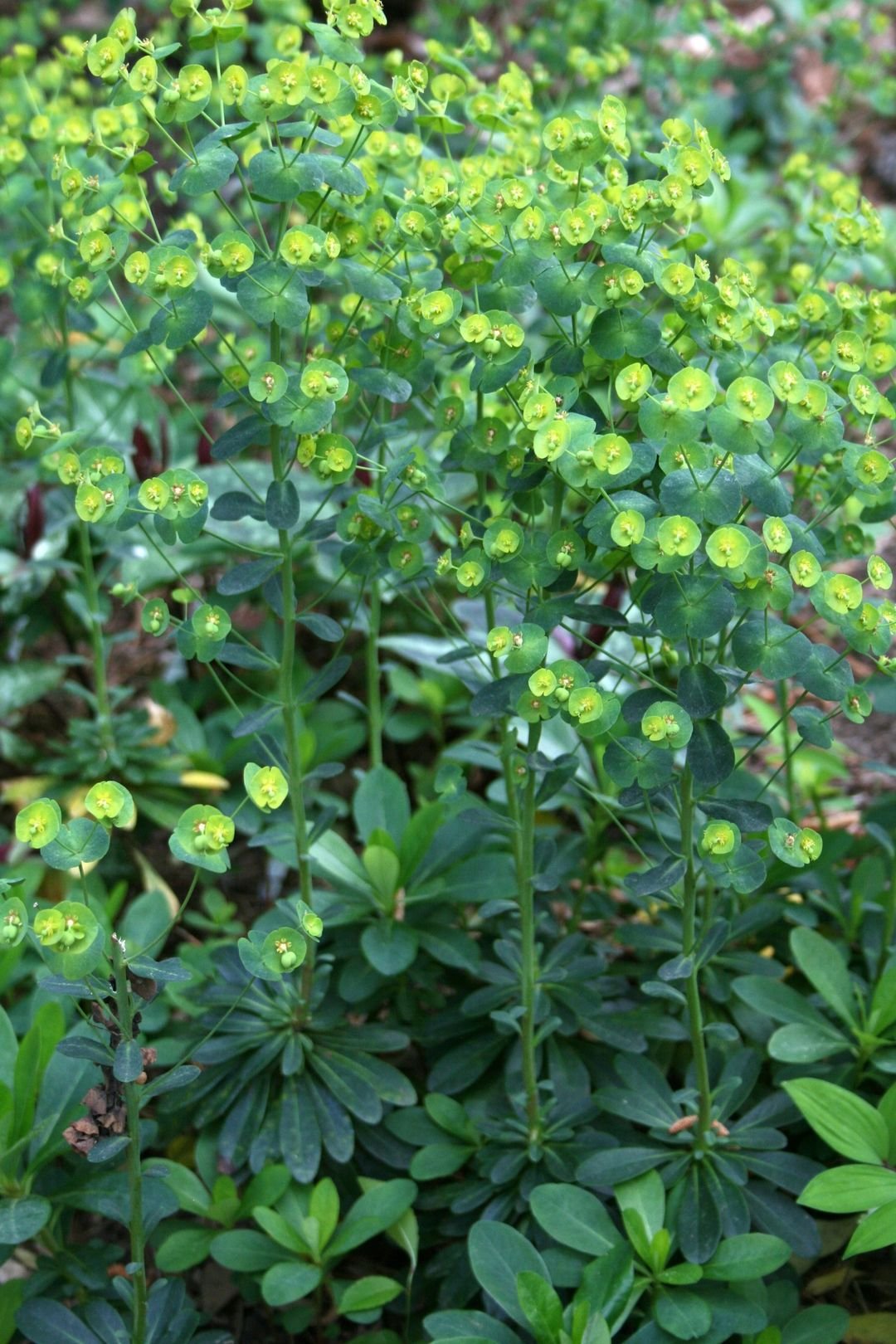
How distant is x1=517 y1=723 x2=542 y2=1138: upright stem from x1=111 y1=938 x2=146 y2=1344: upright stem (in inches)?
19.7

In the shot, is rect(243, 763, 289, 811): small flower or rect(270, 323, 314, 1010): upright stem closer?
rect(243, 763, 289, 811): small flower

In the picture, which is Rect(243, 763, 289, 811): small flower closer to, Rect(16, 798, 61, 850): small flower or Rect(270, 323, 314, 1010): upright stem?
Rect(16, 798, 61, 850): small flower

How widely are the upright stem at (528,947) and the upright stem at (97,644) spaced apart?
37.2 inches

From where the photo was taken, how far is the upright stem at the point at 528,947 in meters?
1.60

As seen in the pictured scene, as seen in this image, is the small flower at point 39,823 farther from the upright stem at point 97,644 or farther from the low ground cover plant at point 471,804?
the upright stem at point 97,644

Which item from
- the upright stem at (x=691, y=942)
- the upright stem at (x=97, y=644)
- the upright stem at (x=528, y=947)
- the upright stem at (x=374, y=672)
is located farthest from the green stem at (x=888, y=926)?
the upright stem at (x=97, y=644)

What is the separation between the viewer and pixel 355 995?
1.82 m

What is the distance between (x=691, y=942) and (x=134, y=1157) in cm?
69

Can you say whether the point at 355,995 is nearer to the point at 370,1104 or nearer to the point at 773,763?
the point at 370,1104

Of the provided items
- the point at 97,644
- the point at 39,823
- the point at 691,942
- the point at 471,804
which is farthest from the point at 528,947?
the point at 97,644

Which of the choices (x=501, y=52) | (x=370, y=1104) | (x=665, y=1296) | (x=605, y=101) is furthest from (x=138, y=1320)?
(x=501, y=52)

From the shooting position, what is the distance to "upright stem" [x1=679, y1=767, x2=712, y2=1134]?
1.48m

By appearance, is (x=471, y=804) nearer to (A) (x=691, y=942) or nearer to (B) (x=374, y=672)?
(B) (x=374, y=672)

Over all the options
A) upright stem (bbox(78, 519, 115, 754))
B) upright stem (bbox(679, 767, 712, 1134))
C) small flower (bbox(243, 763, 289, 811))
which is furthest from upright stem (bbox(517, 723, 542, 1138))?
upright stem (bbox(78, 519, 115, 754))
